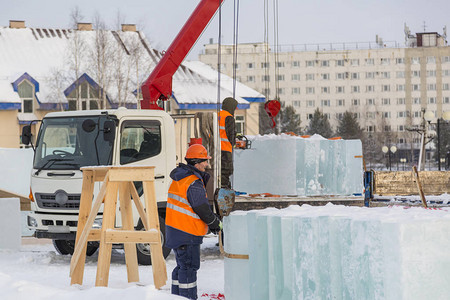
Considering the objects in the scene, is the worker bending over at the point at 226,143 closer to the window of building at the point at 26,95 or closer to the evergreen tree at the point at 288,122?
the window of building at the point at 26,95

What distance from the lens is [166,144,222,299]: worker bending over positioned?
7723mm

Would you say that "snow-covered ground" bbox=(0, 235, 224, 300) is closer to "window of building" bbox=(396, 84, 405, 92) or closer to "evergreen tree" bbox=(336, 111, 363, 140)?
"evergreen tree" bbox=(336, 111, 363, 140)

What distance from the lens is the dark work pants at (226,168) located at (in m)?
12.1

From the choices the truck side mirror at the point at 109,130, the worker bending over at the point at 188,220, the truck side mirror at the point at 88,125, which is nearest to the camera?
the worker bending over at the point at 188,220

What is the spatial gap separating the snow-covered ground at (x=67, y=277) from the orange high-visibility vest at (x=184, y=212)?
685 millimetres

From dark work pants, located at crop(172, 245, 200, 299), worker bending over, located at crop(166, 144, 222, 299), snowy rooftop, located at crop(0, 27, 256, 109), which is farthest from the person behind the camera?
snowy rooftop, located at crop(0, 27, 256, 109)

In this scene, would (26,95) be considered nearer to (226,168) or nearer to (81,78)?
(81,78)

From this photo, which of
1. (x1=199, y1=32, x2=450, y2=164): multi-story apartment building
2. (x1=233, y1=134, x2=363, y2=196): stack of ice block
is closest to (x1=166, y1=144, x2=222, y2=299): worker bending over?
(x1=233, y1=134, x2=363, y2=196): stack of ice block

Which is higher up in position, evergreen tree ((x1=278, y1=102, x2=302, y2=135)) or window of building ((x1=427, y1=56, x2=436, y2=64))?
window of building ((x1=427, y1=56, x2=436, y2=64))

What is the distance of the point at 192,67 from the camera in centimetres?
4766

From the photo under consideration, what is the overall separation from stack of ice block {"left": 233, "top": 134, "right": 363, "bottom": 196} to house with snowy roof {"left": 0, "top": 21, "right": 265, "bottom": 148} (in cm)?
2802

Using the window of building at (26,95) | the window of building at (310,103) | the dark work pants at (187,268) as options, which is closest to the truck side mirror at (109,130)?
the dark work pants at (187,268)

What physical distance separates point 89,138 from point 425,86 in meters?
101

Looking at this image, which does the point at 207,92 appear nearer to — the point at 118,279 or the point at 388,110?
the point at 118,279
